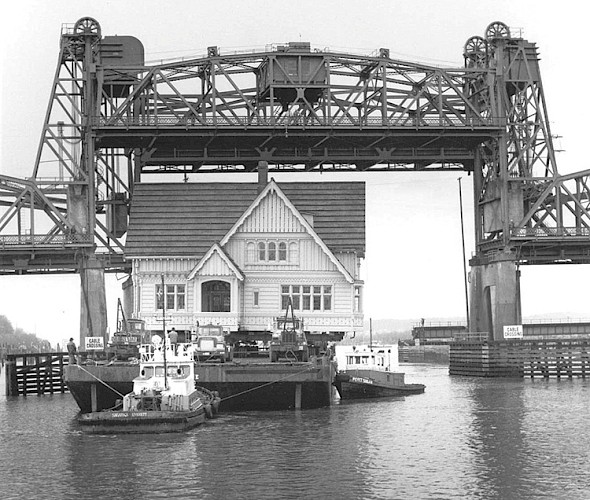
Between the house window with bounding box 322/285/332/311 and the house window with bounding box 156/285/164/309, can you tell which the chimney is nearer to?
the house window with bounding box 322/285/332/311

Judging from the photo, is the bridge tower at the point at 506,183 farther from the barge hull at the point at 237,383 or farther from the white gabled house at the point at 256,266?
the barge hull at the point at 237,383

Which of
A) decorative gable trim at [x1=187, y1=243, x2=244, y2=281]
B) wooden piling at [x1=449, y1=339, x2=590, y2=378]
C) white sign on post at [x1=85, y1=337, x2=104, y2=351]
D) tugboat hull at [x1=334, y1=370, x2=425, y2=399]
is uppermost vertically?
decorative gable trim at [x1=187, y1=243, x2=244, y2=281]

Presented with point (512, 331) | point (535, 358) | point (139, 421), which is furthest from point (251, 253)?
point (139, 421)

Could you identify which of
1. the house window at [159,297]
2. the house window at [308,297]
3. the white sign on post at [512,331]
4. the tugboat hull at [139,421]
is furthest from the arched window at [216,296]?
the tugboat hull at [139,421]

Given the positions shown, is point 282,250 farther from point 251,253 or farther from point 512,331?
point 512,331

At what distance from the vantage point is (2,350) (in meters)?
195

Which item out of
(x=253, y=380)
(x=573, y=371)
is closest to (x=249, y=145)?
(x=573, y=371)

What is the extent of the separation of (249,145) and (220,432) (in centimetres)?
4678

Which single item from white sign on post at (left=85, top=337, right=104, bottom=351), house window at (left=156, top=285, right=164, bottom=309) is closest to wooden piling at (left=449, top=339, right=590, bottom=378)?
house window at (left=156, top=285, right=164, bottom=309)

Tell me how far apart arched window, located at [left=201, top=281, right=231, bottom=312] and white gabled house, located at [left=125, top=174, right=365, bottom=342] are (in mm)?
70

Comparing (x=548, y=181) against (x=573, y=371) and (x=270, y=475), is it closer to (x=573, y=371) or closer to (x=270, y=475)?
(x=573, y=371)

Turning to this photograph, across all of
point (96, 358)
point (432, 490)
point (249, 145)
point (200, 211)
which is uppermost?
point (249, 145)

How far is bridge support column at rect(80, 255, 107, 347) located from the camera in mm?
92188

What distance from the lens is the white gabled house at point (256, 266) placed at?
3226 inches
